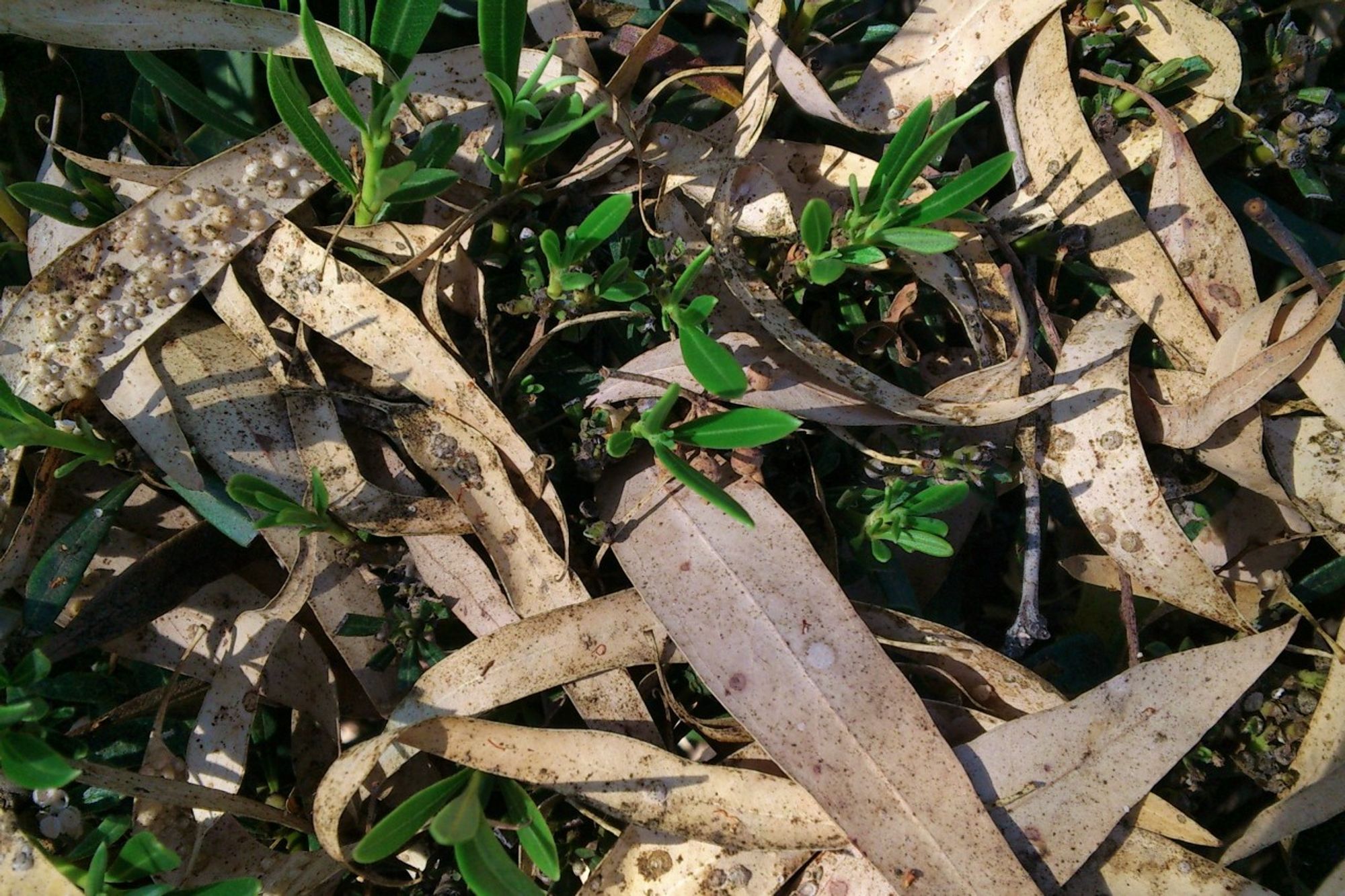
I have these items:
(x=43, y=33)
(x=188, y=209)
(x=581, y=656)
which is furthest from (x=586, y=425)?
(x=43, y=33)

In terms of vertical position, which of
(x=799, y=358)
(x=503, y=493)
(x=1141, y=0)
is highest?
(x=1141, y=0)

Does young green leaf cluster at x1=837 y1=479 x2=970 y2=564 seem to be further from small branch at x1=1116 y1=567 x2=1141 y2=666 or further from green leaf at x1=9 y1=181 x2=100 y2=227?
green leaf at x1=9 y1=181 x2=100 y2=227

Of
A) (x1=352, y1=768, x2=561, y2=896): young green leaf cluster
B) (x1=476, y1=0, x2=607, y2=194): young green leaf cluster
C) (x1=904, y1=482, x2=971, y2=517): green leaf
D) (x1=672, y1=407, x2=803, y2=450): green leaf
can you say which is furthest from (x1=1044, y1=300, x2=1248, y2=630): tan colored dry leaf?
(x1=352, y1=768, x2=561, y2=896): young green leaf cluster

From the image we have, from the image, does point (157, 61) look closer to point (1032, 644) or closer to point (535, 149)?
point (535, 149)

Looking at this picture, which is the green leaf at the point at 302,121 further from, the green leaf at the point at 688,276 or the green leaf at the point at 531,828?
the green leaf at the point at 531,828

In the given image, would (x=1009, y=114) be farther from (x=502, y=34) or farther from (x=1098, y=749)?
(x=1098, y=749)
